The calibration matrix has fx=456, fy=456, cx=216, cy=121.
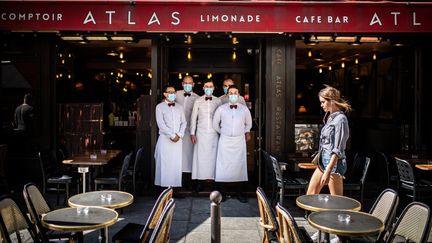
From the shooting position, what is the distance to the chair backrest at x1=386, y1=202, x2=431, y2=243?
4.03 m

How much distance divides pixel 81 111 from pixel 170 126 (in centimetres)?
270

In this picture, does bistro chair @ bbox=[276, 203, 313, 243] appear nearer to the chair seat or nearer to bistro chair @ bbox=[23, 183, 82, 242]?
the chair seat

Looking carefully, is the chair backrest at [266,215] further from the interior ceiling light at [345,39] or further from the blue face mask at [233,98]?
the interior ceiling light at [345,39]

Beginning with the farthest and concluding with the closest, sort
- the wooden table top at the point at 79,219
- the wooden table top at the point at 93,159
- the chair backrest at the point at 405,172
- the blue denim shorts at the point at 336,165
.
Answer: the wooden table top at the point at 93,159, the chair backrest at the point at 405,172, the blue denim shorts at the point at 336,165, the wooden table top at the point at 79,219

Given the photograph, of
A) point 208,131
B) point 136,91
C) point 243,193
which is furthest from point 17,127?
point 136,91

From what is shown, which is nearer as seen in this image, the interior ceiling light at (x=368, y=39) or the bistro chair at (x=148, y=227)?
the bistro chair at (x=148, y=227)

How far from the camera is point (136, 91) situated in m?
17.7

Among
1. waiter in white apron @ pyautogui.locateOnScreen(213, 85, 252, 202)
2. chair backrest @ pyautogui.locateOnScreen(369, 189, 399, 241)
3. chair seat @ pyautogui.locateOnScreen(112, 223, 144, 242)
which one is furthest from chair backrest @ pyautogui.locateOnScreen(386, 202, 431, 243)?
waiter in white apron @ pyautogui.locateOnScreen(213, 85, 252, 202)

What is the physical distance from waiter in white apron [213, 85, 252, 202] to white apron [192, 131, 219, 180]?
0.80ft

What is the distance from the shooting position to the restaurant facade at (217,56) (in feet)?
27.2

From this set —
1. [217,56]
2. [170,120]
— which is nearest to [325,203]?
[170,120]

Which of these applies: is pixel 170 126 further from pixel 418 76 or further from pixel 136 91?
pixel 136 91

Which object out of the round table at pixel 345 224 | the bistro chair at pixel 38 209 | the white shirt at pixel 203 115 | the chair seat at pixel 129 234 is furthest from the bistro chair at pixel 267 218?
the white shirt at pixel 203 115

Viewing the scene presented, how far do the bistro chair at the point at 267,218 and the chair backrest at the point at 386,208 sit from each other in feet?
3.44
